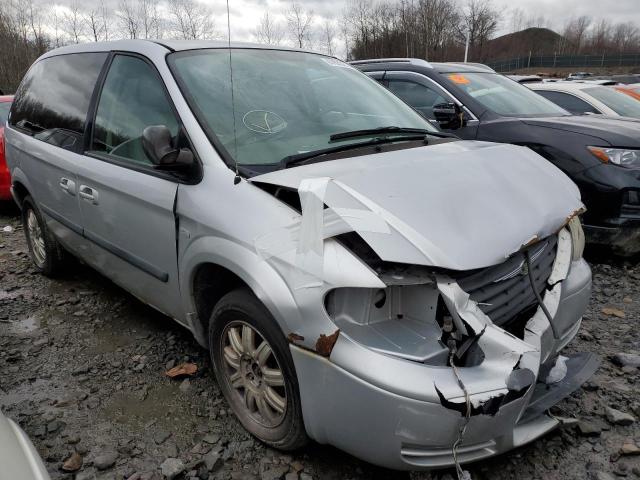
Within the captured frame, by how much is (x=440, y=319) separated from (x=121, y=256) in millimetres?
1931

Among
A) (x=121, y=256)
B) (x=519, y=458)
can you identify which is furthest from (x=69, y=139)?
(x=519, y=458)

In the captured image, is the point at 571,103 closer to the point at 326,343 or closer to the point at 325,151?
the point at 325,151

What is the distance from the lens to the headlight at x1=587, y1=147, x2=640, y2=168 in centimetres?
404

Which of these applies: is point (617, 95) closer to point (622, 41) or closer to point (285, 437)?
point (285, 437)

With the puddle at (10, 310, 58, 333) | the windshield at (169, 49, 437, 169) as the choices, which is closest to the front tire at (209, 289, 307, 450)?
the windshield at (169, 49, 437, 169)

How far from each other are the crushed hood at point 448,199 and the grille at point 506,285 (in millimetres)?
113

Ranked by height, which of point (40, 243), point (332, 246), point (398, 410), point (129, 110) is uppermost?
point (129, 110)

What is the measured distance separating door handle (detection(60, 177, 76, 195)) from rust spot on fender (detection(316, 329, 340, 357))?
7.42 feet

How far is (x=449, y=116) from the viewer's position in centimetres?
435

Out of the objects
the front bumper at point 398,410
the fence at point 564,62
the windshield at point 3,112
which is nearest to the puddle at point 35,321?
the front bumper at point 398,410

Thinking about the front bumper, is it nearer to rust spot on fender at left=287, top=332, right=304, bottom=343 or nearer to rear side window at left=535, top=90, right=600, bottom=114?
rust spot on fender at left=287, top=332, right=304, bottom=343

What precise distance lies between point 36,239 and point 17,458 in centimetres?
353

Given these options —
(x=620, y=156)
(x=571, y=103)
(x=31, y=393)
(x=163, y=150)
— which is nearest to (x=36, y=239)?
(x=31, y=393)

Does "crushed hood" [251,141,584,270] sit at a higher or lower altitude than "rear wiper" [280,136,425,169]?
lower
